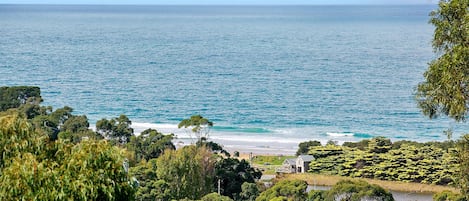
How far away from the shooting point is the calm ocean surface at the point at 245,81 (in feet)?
178

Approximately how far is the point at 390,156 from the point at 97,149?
30715 millimetres

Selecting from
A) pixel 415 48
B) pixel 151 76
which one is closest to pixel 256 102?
pixel 151 76

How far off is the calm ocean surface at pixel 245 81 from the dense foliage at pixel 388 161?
304 inches

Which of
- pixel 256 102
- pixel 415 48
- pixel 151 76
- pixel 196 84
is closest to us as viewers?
pixel 256 102

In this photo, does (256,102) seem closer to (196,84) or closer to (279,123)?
(279,123)

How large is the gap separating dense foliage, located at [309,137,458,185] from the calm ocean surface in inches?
304

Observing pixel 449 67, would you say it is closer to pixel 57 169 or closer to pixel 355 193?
pixel 57 169

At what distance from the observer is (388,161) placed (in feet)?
122

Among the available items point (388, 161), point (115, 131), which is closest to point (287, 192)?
point (388, 161)

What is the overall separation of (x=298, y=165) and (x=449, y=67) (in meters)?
28.7

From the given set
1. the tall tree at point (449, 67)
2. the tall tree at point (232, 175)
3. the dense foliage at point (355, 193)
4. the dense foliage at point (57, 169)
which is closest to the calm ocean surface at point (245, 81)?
the tall tree at point (232, 175)

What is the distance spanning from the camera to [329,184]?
115 ft

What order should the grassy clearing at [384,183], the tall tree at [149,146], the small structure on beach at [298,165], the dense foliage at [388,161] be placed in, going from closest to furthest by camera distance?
the tall tree at [149,146], the grassy clearing at [384,183], the dense foliage at [388,161], the small structure on beach at [298,165]

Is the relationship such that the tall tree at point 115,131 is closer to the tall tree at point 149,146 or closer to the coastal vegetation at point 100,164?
the coastal vegetation at point 100,164
